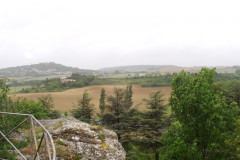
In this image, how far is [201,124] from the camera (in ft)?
39.1

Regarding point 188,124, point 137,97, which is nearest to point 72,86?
point 137,97

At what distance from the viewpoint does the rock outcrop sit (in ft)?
29.2

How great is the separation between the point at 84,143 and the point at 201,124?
25.3ft

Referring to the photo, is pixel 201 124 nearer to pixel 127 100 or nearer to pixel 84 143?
pixel 84 143

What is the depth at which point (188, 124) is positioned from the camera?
1243 centimetres

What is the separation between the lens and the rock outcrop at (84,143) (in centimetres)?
891

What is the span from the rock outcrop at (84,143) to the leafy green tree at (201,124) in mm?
4033

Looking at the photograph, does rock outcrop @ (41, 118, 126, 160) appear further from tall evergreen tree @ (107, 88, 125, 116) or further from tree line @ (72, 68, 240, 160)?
tall evergreen tree @ (107, 88, 125, 116)

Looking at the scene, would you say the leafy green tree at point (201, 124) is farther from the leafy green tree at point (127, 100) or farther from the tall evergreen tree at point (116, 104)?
the leafy green tree at point (127, 100)

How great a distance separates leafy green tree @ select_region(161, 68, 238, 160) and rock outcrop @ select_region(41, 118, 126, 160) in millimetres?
4033

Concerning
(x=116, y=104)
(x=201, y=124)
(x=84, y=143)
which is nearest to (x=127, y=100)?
(x=116, y=104)

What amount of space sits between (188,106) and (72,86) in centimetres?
8336

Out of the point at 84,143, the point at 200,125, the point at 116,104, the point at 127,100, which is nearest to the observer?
the point at 84,143

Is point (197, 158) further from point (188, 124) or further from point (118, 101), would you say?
point (118, 101)
